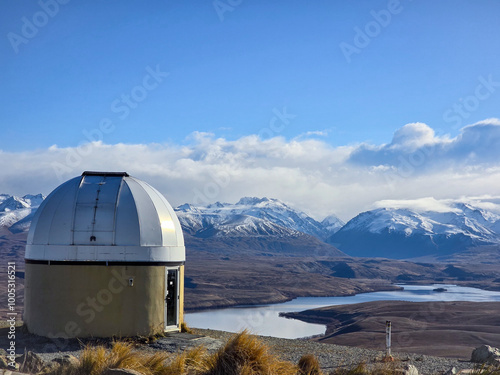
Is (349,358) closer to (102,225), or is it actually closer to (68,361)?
(102,225)

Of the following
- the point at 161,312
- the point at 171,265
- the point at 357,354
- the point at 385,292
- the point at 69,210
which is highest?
the point at 69,210

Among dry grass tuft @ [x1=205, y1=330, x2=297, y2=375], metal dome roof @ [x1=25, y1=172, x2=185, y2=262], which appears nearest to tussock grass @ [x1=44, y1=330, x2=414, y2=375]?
dry grass tuft @ [x1=205, y1=330, x2=297, y2=375]

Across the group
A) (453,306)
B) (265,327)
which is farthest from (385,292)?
(265,327)

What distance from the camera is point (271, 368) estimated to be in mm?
8219

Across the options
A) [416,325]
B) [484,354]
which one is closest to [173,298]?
[484,354]

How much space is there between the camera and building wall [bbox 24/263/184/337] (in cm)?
1395

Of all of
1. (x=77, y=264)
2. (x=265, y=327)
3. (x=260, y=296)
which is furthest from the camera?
(x=260, y=296)

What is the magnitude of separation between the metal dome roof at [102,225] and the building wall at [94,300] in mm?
364

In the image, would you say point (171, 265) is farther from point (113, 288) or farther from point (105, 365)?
point (105, 365)

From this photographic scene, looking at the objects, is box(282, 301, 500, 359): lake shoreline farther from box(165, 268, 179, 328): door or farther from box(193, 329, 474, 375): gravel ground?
box(165, 268, 179, 328): door

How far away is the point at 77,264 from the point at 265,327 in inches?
1848

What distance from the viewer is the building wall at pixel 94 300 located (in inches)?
549

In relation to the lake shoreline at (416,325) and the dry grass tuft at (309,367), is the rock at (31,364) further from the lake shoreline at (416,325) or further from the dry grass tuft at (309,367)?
the lake shoreline at (416,325)

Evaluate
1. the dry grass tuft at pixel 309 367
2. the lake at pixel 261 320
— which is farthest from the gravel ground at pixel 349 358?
the lake at pixel 261 320
